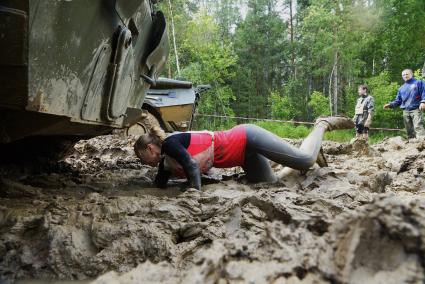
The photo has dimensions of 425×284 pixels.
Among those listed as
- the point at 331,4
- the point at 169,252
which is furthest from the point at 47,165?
the point at 331,4

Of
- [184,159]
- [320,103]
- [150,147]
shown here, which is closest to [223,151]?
[184,159]

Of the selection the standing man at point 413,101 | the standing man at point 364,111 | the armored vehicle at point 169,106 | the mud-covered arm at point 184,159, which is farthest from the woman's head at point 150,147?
the standing man at point 364,111

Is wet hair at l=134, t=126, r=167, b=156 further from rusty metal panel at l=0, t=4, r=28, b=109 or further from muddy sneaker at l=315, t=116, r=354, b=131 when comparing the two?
muddy sneaker at l=315, t=116, r=354, b=131

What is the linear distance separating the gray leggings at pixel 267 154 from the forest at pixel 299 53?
1642 centimetres

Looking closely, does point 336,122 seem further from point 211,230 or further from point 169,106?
point 169,106

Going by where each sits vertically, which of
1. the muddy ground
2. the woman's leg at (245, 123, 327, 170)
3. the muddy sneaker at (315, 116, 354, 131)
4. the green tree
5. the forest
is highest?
the forest

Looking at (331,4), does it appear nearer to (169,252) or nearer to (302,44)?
(302,44)

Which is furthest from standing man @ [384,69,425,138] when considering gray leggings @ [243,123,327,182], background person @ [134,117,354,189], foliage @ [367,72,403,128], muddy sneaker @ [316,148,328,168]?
foliage @ [367,72,403,128]

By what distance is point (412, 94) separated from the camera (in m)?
8.42

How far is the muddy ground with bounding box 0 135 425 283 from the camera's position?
115 centimetres

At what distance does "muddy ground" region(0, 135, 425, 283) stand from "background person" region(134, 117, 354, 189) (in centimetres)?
16

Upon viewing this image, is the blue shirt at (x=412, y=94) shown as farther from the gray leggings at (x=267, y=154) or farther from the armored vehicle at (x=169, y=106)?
the gray leggings at (x=267, y=154)

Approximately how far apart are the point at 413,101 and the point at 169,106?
15.8 feet

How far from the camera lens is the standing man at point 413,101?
8375 millimetres
